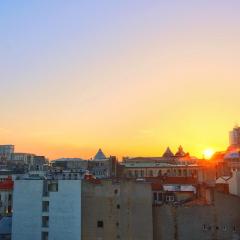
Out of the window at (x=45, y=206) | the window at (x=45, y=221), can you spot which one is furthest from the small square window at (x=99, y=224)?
the window at (x=45, y=206)

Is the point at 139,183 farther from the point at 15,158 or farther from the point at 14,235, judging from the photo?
the point at 15,158

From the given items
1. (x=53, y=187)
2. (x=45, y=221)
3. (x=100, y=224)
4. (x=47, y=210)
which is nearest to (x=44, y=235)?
(x=45, y=221)

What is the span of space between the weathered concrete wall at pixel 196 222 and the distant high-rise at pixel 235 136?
80.1m

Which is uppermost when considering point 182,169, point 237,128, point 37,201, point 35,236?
point 237,128

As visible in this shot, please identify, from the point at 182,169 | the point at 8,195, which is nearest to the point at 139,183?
the point at 8,195

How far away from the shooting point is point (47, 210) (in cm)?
6238

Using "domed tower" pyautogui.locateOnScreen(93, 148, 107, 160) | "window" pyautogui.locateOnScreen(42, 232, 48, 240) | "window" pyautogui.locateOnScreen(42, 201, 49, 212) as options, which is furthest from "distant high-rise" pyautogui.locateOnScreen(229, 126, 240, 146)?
"window" pyautogui.locateOnScreen(42, 232, 48, 240)

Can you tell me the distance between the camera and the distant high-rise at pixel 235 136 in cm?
14835

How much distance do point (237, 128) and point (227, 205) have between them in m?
89.2

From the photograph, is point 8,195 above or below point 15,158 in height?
below

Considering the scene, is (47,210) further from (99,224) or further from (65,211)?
(99,224)

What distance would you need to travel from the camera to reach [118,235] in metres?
61.3

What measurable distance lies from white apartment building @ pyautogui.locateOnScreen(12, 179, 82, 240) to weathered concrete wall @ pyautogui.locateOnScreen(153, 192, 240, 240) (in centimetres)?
1105

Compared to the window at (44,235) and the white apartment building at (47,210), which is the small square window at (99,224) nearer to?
the white apartment building at (47,210)
